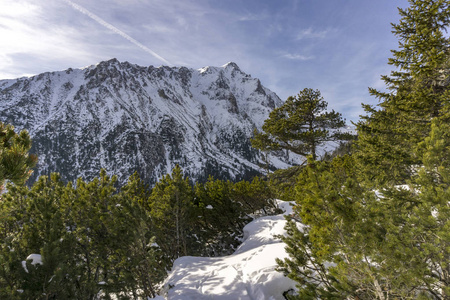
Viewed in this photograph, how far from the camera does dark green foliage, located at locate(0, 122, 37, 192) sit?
3.53 m

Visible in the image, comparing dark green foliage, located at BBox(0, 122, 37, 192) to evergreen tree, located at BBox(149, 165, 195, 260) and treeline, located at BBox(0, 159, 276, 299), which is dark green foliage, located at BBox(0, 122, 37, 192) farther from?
evergreen tree, located at BBox(149, 165, 195, 260)

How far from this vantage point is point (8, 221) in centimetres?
777

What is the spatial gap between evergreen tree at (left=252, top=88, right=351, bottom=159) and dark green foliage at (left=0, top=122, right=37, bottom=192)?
12663 mm

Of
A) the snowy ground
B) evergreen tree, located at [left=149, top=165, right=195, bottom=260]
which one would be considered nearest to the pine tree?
the snowy ground

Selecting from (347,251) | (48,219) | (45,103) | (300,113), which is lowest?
(347,251)

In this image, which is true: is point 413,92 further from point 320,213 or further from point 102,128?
point 102,128

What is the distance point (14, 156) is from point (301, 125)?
14.6 metres

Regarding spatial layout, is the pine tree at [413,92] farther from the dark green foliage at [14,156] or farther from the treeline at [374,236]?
the dark green foliage at [14,156]

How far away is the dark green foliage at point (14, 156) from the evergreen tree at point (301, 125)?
41.5 feet

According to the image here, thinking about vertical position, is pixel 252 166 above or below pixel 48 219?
above

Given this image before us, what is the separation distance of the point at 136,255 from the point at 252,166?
18657cm

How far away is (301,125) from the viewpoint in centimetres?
1474

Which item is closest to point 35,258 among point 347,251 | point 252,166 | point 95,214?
point 95,214

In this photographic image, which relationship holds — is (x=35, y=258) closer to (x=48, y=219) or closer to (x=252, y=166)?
(x=48, y=219)
